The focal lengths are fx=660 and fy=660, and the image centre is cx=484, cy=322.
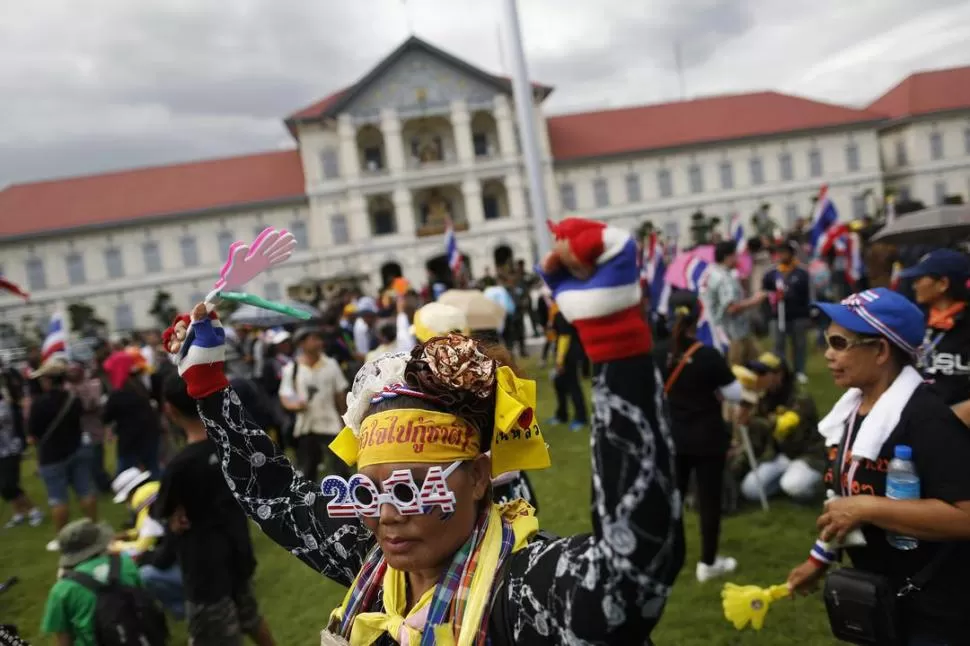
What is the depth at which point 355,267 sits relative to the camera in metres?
37.2

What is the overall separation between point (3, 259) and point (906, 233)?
1748 inches

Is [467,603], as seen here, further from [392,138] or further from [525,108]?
[392,138]

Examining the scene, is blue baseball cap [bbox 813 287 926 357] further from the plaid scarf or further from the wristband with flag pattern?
the plaid scarf

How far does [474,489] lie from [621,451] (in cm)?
53

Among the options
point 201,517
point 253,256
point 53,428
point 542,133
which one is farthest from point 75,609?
point 542,133

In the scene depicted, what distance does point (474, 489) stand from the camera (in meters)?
1.46

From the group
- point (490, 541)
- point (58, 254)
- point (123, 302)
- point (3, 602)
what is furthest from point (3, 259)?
point (490, 541)

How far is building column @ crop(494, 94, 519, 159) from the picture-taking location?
36375mm

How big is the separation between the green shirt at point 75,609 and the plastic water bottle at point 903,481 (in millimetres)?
3380

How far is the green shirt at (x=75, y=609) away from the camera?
123 inches

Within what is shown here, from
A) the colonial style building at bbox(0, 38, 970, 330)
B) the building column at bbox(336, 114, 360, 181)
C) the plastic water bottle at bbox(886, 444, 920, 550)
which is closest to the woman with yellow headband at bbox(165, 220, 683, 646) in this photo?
the plastic water bottle at bbox(886, 444, 920, 550)

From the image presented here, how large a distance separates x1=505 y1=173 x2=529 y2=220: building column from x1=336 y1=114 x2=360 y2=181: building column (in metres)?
8.45

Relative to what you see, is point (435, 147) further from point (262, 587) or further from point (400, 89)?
point (262, 587)

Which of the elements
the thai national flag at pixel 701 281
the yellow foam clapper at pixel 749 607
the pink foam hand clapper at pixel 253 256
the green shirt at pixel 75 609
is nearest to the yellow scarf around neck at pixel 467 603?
the pink foam hand clapper at pixel 253 256
